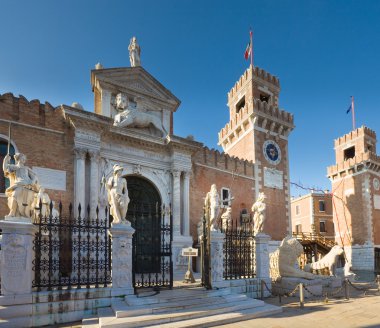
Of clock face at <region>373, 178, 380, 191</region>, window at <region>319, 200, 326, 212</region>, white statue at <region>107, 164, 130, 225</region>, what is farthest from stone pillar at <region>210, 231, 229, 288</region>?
window at <region>319, 200, 326, 212</region>

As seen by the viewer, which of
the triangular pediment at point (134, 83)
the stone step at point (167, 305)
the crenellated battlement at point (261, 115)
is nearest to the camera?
the stone step at point (167, 305)

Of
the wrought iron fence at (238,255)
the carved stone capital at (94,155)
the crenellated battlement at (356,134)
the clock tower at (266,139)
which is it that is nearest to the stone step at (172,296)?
the wrought iron fence at (238,255)

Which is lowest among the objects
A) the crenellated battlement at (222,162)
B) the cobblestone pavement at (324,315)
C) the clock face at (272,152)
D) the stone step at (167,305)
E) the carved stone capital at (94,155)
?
the cobblestone pavement at (324,315)

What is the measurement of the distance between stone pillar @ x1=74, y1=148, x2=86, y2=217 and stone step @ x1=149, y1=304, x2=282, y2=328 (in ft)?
25.4

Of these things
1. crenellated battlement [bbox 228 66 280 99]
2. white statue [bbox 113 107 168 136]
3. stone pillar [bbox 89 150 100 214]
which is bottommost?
stone pillar [bbox 89 150 100 214]

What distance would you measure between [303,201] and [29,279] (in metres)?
40.0

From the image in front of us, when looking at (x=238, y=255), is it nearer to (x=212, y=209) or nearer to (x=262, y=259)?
(x=262, y=259)

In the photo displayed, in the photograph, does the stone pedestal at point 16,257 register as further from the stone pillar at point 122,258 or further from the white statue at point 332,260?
the white statue at point 332,260

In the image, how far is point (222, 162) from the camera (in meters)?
20.5

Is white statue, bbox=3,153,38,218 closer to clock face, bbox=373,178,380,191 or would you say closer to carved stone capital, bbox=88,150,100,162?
carved stone capital, bbox=88,150,100,162

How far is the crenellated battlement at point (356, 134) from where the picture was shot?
100 ft

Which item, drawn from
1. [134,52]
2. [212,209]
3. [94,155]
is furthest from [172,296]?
[134,52]

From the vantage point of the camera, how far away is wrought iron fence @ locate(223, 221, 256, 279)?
11695 mm

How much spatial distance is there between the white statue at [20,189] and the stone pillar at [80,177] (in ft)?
17.1
